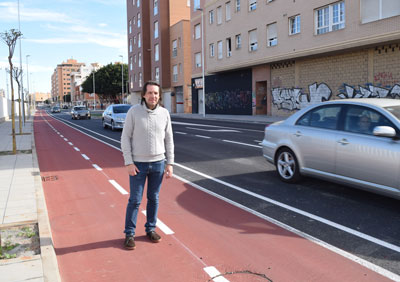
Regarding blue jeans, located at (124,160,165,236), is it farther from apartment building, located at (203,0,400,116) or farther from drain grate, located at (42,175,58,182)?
apartment building, located at (203,0,400,116)

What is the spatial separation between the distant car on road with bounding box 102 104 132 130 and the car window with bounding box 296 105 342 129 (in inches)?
598

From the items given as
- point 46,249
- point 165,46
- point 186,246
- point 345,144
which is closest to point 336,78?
point 345,144

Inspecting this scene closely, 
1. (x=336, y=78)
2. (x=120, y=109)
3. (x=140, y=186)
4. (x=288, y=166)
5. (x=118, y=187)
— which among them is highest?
(x=336, y=78)

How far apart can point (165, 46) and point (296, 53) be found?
28904 millimetres

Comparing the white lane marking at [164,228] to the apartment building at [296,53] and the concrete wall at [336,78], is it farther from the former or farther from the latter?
the concrete wall at [336,78]

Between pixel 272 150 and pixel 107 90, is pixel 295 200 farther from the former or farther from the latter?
pixel 107 90

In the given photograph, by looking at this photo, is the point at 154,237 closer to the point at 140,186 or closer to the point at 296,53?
the point at 140,186

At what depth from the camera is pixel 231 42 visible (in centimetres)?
3519

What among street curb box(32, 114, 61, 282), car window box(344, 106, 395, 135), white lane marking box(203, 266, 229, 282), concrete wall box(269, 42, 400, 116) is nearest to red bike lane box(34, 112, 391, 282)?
white lane marking box(203, 266, 229, 282)

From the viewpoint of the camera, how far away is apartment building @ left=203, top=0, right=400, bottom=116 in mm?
21078

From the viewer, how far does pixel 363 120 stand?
5.69 meters

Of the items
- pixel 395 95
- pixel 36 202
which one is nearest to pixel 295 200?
pixel 36 202

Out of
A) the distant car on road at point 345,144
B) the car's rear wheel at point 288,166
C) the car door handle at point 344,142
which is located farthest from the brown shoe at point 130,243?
the car's rear wheel at point 288,166

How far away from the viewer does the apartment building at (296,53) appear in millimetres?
21078
